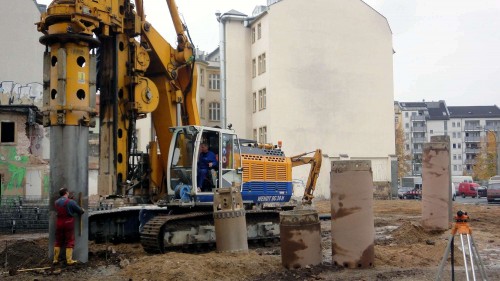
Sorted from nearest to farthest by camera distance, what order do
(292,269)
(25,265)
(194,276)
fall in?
(194,276) → (292,269) → (25,265)

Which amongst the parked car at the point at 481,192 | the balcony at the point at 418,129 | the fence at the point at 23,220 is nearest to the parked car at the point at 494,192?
the parked car at the point at 481,192

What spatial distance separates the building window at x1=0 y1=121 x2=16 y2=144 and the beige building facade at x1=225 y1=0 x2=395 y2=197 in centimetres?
1933

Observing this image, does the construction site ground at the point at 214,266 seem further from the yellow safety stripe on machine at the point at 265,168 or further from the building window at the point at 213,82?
the building window at the point at 213,82

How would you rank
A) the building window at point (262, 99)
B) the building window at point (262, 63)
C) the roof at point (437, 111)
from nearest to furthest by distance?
the building window at point (262, 63)
the building window at point (262, 99)
the roof at point (437, 111)

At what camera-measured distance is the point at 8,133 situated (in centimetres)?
3381

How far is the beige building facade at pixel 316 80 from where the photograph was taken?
1820 inches

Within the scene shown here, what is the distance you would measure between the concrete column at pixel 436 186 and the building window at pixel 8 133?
2457 centimetres

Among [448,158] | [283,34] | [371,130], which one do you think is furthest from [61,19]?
[371,130]

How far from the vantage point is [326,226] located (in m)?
22.9

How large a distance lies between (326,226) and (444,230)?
6.12 m

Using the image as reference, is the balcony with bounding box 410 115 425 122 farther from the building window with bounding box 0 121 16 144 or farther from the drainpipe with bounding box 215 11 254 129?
the building window with bounding box 0 121 16 144

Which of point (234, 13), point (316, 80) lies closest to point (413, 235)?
point (316, 80)

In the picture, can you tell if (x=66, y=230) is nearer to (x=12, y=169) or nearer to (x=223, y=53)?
(x=12, y=169)

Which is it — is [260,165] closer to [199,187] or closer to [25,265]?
[199,187]
